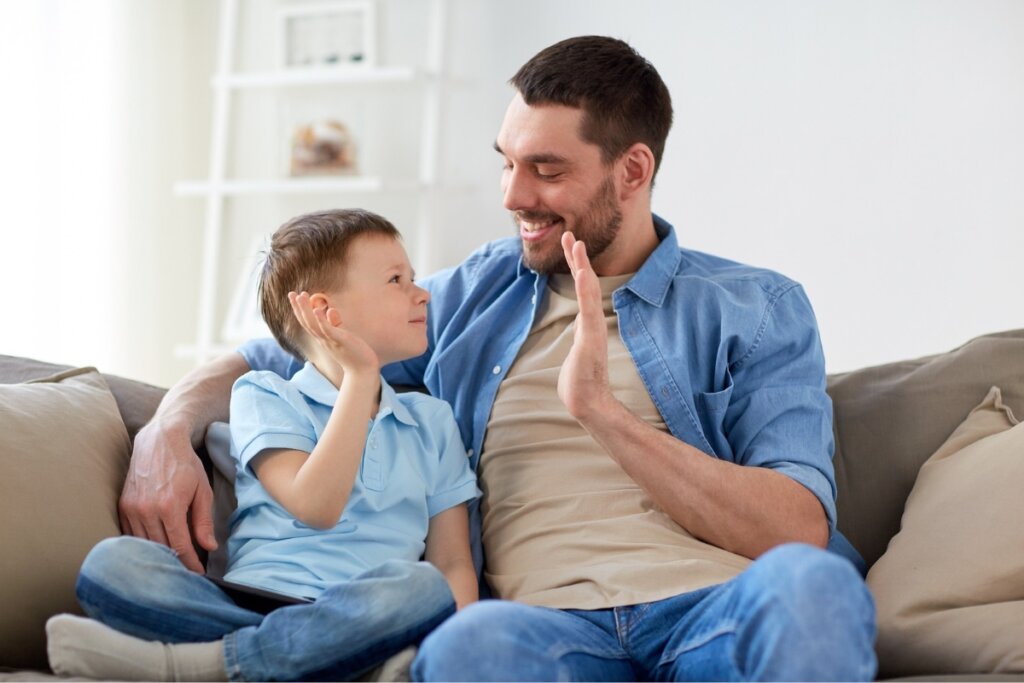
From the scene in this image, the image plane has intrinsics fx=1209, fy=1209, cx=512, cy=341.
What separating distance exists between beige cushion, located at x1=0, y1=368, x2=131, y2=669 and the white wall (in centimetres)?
204

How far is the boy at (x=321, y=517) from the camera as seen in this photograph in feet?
4.41

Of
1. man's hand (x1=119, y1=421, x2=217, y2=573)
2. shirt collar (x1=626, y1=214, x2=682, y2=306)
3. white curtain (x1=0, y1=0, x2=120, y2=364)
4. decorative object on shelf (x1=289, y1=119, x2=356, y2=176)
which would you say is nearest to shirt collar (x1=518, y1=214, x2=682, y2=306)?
shirt collar (x1=626, y1=214, x2=682, y2=306)

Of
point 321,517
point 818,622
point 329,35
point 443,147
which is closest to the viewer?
point 818,622

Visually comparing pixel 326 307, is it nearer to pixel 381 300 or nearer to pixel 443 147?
pixel 381 300

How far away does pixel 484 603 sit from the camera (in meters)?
1.28

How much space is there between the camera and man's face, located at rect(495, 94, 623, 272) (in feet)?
6.22

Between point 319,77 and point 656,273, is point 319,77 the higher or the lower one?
the higher one

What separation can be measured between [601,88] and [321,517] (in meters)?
0.83

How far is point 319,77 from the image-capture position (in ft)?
12.1

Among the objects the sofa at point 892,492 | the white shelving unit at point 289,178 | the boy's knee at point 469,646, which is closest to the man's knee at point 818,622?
the boy's knee at point 469,646

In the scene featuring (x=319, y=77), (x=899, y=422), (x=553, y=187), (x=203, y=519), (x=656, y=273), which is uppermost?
(x=319, y=77)

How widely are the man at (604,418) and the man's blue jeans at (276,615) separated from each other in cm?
8

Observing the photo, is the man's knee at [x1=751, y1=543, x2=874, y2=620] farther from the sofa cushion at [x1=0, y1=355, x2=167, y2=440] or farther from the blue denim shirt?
the sofa cushion at [x1=0, y1=355, x2=167, y2=440]

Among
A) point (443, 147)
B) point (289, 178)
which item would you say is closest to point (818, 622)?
point (443, 147)
